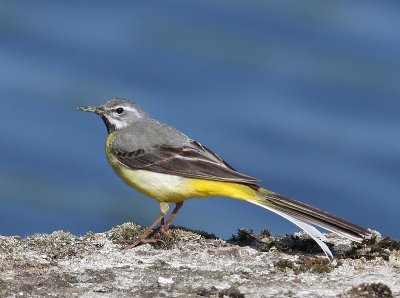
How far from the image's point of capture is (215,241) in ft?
29.3

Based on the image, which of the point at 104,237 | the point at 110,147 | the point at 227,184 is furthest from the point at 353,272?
the point at 110,147

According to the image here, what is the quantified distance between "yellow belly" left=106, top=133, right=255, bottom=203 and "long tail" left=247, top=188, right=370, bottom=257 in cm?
19

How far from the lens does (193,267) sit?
26.5 ft

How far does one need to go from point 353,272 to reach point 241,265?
1002 millimetres

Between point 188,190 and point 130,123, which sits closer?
point 188,190

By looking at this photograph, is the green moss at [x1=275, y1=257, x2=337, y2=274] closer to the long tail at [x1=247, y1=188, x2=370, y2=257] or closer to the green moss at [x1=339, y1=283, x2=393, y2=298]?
the long tail at [x1=247, y1=188, x2=370, y2=257]

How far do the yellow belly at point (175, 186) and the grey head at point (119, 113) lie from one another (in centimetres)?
86

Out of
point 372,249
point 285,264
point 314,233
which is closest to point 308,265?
point 285,264

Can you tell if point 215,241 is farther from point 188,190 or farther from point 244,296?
point 244,296

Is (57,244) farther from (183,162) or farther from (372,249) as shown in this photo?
(372,249)

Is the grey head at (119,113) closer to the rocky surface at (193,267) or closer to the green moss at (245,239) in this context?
the rocky surface at (193,267)

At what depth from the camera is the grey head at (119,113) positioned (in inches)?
417

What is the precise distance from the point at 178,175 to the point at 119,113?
5.41ft

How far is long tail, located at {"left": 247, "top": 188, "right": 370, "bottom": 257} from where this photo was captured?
837 cm
